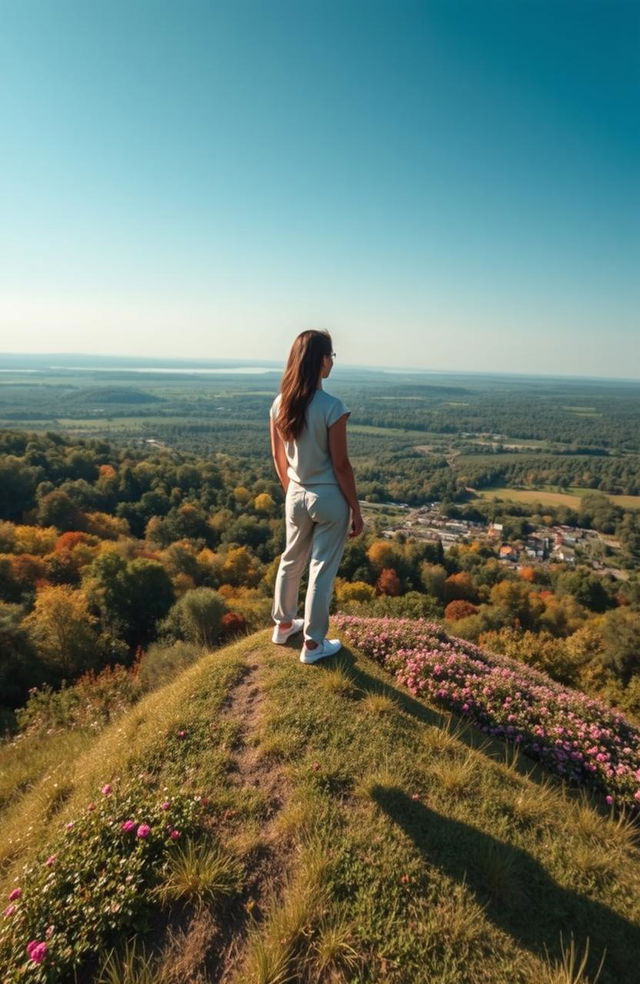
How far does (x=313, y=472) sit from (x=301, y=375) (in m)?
1.00

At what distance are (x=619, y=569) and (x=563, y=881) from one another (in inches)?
2638

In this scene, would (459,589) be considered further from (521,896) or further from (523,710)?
(521,896)

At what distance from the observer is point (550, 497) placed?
306ft

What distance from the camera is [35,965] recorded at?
2396mm

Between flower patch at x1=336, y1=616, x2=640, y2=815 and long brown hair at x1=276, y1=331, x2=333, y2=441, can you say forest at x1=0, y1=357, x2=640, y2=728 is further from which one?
long brown hair at x1=276, y1=331, x2=333, y2=441

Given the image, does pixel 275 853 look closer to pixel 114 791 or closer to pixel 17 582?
pixel 114 791

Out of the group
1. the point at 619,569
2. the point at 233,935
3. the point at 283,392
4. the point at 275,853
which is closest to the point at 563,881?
the point at 275,853

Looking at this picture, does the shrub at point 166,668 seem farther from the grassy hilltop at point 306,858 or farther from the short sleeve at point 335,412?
the short sleeve at point 335,412

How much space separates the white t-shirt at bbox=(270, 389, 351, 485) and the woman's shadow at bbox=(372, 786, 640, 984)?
298cm

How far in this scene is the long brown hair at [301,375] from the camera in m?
4.43

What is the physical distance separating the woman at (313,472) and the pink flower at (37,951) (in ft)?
10.4

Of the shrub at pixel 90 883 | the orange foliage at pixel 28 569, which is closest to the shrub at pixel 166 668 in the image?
the shrub at pixel 90 883


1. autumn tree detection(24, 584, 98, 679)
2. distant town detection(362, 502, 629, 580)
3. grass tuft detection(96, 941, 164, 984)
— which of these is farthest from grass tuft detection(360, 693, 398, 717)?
distant town detection(362, 502, 629, 580)

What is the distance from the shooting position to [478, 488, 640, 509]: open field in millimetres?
88125
